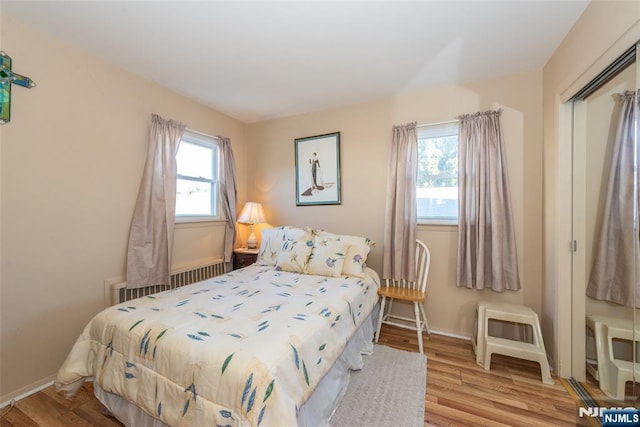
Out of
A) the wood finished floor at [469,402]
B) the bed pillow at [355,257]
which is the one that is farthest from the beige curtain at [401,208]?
the wood finished floor at [469,402]

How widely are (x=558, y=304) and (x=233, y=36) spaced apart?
10.3 ft

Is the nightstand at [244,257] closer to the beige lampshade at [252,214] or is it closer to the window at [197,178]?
the beige lampshade at [252,214]

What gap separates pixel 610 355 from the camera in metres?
1.61

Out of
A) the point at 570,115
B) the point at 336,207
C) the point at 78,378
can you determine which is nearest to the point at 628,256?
the point at 570,115

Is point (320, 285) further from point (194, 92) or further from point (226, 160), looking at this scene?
point (194, 92)

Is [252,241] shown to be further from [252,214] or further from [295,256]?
[295,256]

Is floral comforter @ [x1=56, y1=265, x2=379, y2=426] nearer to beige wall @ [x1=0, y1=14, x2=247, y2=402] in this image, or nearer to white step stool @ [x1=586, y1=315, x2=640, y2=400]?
beige wall @ [x1=0, y1=14, x2=247, y2=402]

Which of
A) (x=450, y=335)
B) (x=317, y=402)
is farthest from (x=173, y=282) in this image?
(x=450, y=335)

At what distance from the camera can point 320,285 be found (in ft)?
6.89

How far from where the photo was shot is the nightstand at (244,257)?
124 inches

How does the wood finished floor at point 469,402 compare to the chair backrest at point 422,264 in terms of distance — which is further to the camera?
the chair backrest at point 422,264

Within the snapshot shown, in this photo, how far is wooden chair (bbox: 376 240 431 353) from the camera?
7.64 ft

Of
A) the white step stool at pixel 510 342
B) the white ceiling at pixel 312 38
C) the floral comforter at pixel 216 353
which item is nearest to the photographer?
the floral comforter at pixel 216 353

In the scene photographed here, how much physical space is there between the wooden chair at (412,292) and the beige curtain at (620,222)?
1.13m
